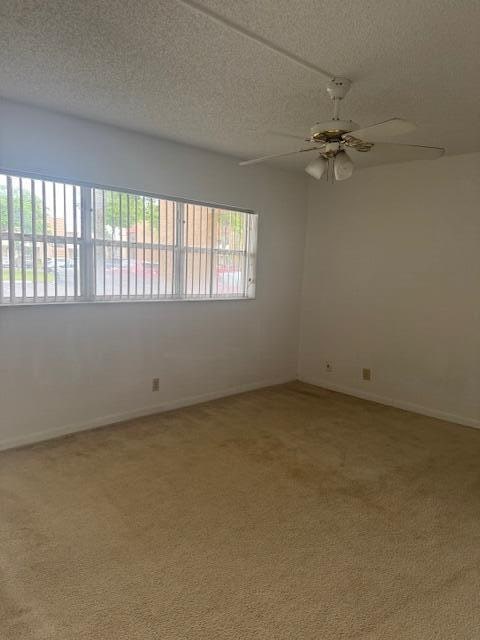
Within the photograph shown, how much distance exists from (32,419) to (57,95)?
7.39 feet

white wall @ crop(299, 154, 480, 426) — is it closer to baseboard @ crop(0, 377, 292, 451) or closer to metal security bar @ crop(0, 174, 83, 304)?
baseboard @ crop(0, 377, 292, 451)

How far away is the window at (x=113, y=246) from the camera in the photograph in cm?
306

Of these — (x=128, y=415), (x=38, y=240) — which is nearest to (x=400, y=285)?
(x=128, y=415)

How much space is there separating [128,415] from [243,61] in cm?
285

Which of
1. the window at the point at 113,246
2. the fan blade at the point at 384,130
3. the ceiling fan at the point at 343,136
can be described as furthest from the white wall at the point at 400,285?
the fan blade at the point at 384,130

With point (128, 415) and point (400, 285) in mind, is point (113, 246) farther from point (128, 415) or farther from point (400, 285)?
point (400, 285)

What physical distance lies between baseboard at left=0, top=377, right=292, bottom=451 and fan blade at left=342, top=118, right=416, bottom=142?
2.81m

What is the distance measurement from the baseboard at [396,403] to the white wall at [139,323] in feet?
1.46

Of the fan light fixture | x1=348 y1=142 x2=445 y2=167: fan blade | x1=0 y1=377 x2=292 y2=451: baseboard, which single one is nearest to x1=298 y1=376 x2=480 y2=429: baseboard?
x1=0 y1=377 x2=292 y2=451: baseboard

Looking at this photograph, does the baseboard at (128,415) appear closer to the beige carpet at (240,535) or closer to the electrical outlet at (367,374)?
the beige carpet at (240,535)

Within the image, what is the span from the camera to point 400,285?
14.1ft

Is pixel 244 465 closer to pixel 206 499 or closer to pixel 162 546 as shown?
pixel 206 499

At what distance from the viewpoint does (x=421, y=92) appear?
2.50m

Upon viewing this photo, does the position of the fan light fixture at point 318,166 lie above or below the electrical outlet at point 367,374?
above
